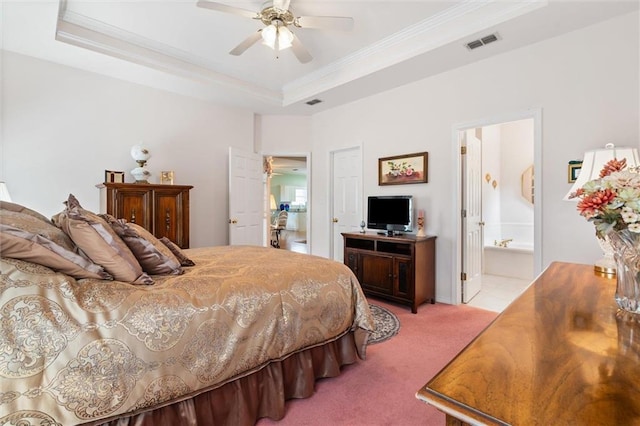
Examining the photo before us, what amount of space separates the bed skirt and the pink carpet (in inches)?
3.2

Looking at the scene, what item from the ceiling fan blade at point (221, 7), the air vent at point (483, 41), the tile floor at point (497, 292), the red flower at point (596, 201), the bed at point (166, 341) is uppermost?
the air vent at point (483, 41)

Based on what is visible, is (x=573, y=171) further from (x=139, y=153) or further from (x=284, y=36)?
(x=139, y=153)

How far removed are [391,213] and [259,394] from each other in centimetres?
276

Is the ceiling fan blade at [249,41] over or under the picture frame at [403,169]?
over

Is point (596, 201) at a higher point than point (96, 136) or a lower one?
lower

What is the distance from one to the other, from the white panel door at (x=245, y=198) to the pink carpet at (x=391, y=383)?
2.77 metres

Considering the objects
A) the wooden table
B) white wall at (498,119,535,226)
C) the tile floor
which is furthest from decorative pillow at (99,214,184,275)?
white wall at (498,119,535,226)

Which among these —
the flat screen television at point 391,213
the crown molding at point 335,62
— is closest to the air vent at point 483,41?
the crown molding at point 335,62

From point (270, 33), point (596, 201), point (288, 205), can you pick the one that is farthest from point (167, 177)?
point (288, 205)

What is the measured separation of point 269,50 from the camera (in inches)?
143

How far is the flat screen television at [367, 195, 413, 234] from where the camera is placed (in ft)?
12.3

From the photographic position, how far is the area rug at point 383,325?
2.73 metres

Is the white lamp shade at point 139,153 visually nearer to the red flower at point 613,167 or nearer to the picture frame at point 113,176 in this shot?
the picture frame at point 113,176

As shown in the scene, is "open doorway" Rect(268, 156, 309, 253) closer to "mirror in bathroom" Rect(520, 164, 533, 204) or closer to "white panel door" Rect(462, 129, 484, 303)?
"white panel door" Rect(462, 129, 484, 303)
